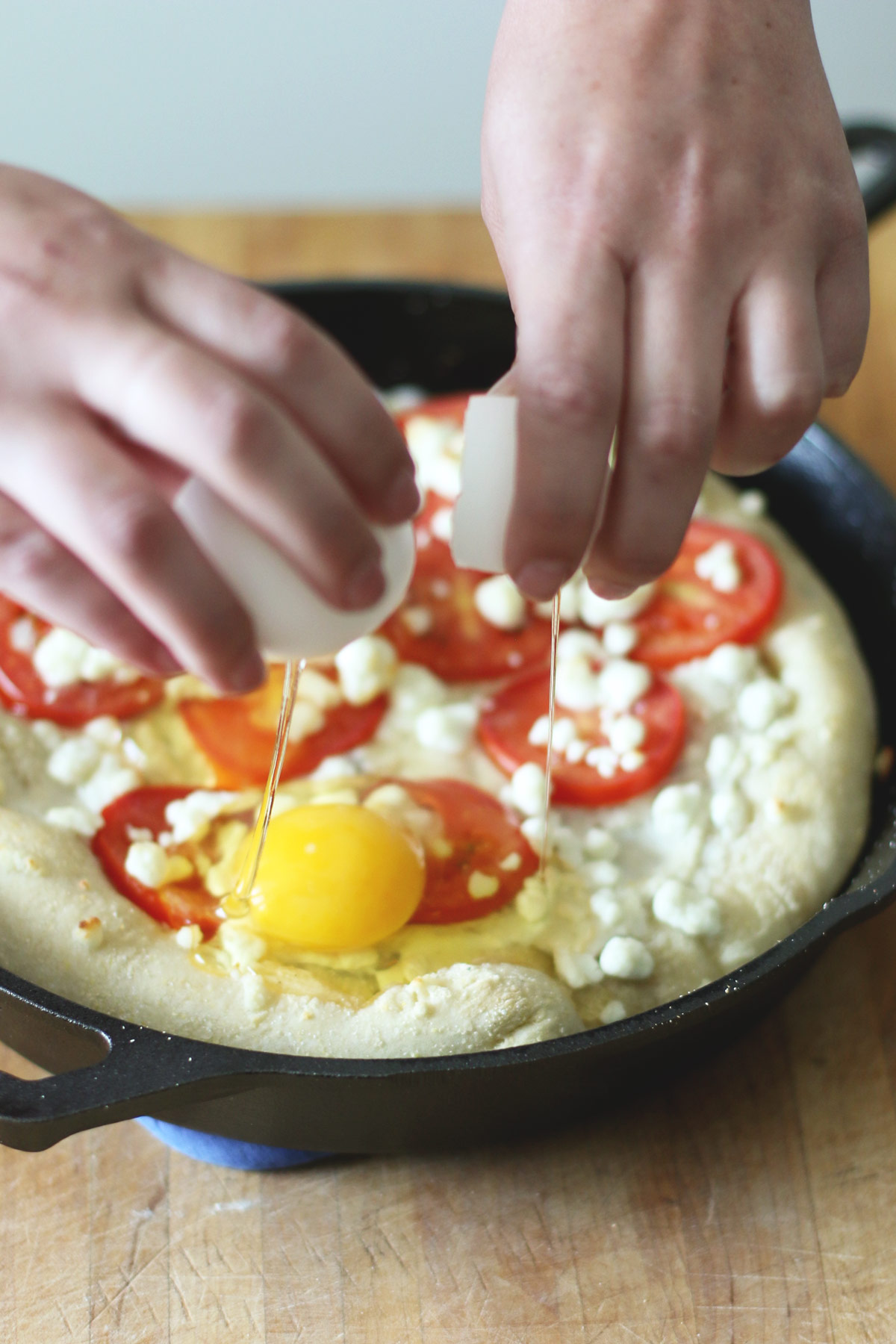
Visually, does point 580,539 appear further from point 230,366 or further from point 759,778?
point 759,778

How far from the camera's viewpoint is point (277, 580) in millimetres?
893

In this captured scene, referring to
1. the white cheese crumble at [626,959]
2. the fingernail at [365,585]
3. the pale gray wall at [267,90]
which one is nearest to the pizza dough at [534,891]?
the white cheese crumble at [626,959]

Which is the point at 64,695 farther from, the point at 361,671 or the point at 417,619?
the point at 417,619

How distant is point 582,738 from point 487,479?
702 mm

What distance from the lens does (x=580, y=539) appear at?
3.19ft

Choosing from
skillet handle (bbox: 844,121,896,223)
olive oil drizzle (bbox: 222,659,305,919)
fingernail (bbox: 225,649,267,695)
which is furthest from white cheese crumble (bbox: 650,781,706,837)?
skillet handle (bbox: 844,121,896,223)

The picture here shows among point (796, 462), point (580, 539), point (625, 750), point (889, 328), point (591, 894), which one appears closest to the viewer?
point (580, 539)

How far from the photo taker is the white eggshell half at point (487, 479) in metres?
0.99

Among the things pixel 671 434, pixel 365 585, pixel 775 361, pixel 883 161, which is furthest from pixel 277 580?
pixel 883 161

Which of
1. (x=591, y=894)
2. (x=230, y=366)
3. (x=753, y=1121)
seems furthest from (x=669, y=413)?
(x=753, y=1121)

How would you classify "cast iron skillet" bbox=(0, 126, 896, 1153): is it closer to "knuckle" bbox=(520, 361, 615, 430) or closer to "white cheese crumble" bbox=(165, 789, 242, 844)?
"white cheese crumble" bbox=(165, 789, 242, 844)

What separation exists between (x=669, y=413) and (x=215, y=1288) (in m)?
1.00

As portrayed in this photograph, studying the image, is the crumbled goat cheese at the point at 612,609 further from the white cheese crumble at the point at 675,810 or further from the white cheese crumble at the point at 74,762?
the white cheese crumble at the point at 74,762

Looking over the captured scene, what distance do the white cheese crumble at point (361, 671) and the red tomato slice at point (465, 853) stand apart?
0.14 metres
